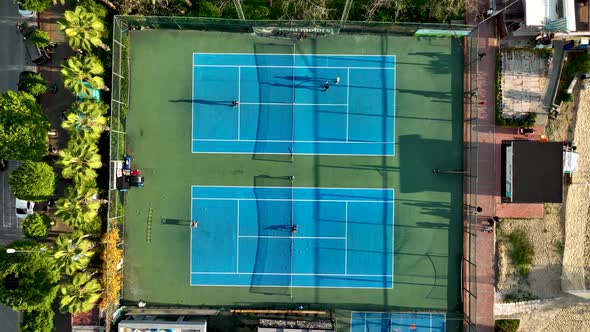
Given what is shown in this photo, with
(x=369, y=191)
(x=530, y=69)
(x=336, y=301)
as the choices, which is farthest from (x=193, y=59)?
(x=530, y=69)

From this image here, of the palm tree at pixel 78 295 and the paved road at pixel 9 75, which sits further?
the paved road at pixel 9 75

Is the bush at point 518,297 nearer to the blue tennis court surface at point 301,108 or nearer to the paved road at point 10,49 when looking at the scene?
the blue tennis court surface at point 301,108

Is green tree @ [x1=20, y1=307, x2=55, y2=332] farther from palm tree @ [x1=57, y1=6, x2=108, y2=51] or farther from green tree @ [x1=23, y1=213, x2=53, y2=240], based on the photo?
palm tree @ [x1=57, y1=6, x2=108, y2=51]

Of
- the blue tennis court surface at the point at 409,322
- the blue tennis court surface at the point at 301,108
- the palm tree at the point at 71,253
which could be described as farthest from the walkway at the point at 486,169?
the palm tree at the point at 71,253

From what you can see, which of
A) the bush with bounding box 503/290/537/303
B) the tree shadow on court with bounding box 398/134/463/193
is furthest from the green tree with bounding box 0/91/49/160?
the bush with bounding box 503/290/537/303

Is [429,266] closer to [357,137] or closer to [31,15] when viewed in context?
[357,137]

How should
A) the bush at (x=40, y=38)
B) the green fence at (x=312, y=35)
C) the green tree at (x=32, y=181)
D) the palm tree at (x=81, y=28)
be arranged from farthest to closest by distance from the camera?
1. the green fence at (x=312, y=35)
2. the bush at (x=40, y=38)
3. the green tree at (x=32, y=181)
4. the palm tree at (x=81, y=28)
